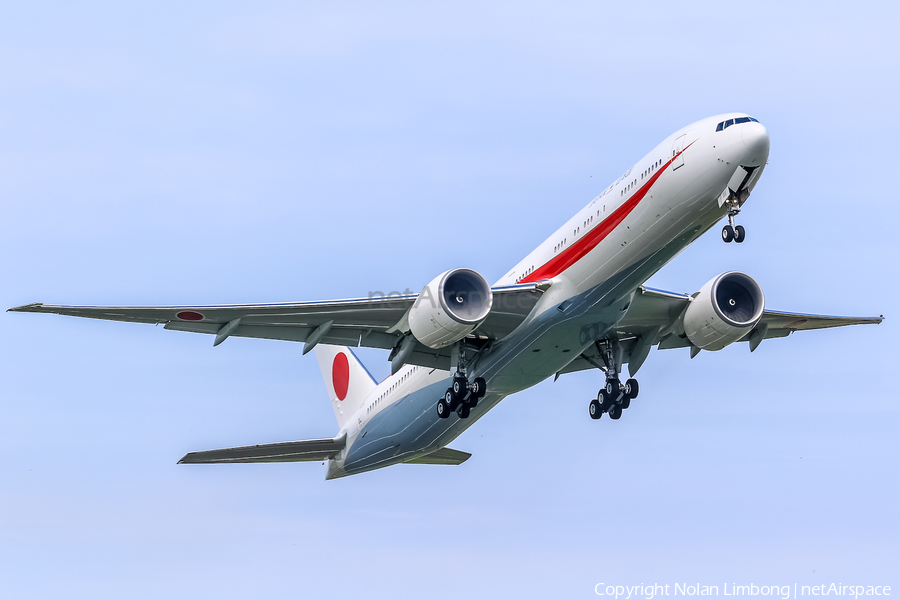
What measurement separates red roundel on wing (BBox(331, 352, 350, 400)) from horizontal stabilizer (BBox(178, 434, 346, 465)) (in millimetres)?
3420

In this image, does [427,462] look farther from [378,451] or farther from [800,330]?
[800,330]

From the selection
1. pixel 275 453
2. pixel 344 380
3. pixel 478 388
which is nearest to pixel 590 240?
pixel 478 388

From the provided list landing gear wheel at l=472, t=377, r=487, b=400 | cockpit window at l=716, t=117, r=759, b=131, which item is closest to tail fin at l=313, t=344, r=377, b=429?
landing gear wheel at l=472, t=377, r=487, b=400

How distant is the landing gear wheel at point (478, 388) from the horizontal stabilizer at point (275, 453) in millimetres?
8187

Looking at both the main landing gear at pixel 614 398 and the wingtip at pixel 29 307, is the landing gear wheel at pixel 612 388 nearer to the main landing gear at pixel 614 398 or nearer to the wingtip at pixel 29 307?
the main landing gear at pixel 614 398

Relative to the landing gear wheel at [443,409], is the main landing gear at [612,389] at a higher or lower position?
higher

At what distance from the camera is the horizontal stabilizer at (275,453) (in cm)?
3312

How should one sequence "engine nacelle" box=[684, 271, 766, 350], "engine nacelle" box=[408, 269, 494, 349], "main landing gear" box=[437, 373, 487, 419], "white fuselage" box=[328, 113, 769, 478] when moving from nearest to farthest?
"white fuselage" box=[328, 113, 769, 478] → "engine nacelle" box=[408, 269, 494, 349] → "main landing gear" box=[437, 373, 487, 419] → "engine nacelle" box=[684, 271, 766, 350]

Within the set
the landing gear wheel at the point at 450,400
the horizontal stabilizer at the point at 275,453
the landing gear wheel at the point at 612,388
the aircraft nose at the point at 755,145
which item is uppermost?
the aircraft nose at the point at 755,145

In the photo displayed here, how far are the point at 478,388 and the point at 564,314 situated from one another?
12.0 feet

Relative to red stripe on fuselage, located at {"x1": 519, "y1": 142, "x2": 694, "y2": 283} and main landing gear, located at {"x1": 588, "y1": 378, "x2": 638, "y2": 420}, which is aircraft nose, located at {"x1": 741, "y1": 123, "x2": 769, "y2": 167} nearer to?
red stripe on fuselage, located at {"x1": 519, "y1": 142, "x2": 694, "y2": 283}

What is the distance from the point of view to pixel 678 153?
83.8 ft

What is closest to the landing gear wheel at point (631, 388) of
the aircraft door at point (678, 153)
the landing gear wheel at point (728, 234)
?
the landing gear wheel at point (728, 234)

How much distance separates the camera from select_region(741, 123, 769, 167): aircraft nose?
79.8 ft
